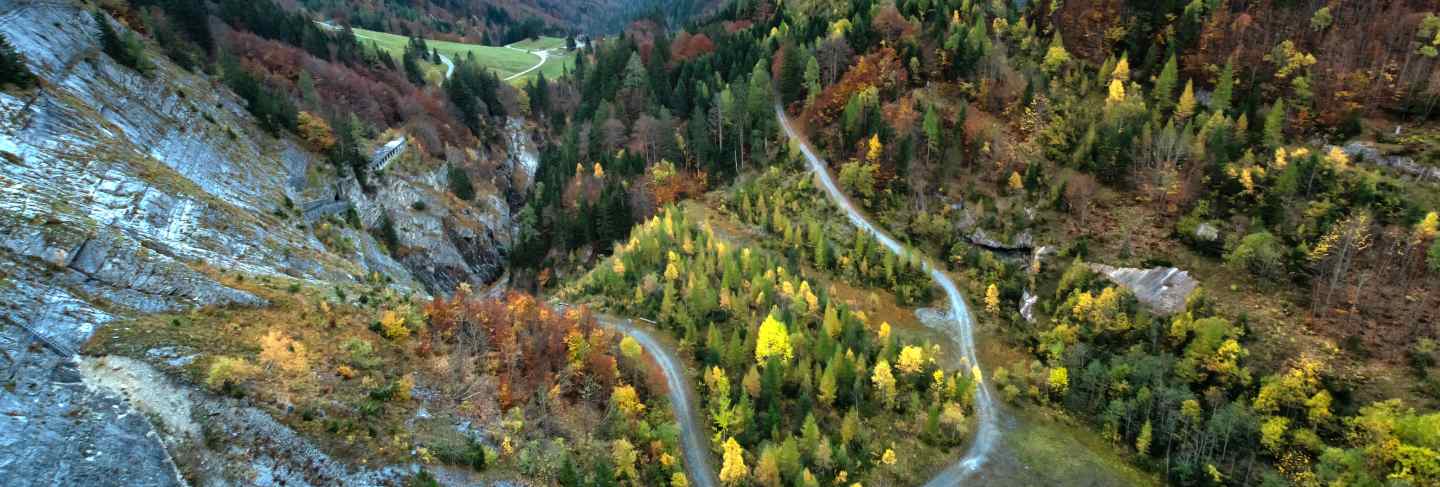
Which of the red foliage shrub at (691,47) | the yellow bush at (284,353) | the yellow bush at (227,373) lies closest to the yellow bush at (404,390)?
the yellow bush at (284,353)

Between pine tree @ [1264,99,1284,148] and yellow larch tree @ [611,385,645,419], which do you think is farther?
pine tree @ [1264,99,1284,148]

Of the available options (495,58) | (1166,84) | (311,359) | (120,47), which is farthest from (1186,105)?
(495,58)

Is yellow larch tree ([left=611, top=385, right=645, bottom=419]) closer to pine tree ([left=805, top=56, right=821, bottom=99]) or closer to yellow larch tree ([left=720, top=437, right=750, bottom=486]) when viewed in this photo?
yellow larch tree ([left=720, top=437, right=750, bottom=486])

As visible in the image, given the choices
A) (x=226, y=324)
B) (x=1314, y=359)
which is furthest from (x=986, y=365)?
(x=226, y=324)

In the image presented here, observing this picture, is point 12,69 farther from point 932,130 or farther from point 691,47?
point 691,47

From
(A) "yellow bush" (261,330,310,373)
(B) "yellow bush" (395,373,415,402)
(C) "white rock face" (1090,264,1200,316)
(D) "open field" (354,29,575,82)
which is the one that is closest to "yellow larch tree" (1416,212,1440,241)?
(C) "white rock face" (1090,264,1200,316)

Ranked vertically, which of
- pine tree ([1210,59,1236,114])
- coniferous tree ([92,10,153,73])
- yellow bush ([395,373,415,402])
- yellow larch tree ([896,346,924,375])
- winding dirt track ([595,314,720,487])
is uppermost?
coniferous tree ([92,10,153,73])

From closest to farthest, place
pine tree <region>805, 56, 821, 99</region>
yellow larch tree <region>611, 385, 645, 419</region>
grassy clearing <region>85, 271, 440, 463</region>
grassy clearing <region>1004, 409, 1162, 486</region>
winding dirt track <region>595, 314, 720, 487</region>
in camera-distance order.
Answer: grassy clearing <region>85, 271, 440, 463</region>, yellow larch tree <region>611, 385, 645, 419</region>, winding dirt track <region>595, 314, 720, 487</region>, grassy clearing <region>1004, 409, 1162, 486</region>, pine tree <region>805, 56, 821, 99</region>

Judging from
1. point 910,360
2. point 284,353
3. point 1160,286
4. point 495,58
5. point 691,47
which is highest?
point 284,353
